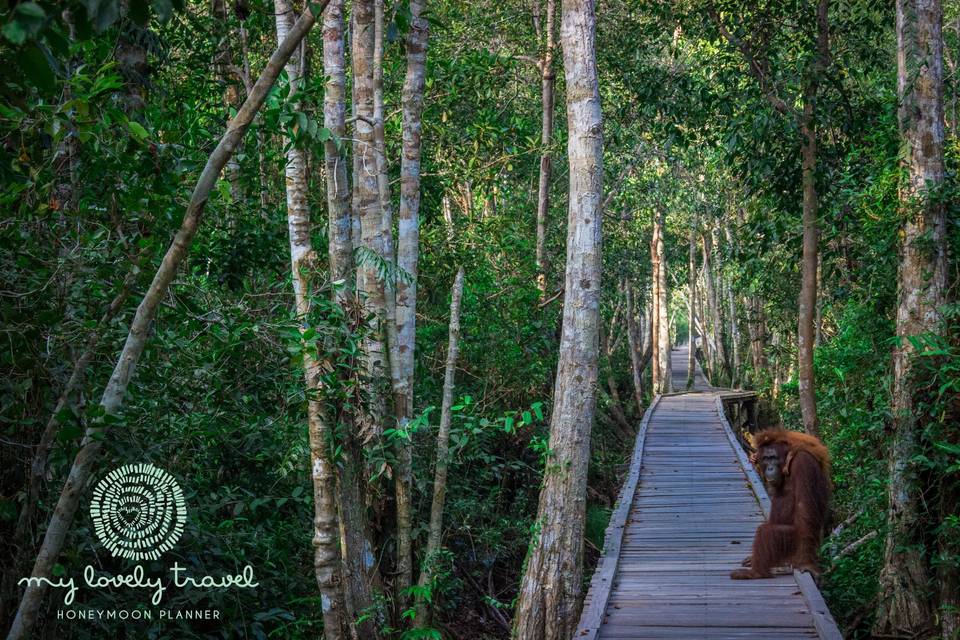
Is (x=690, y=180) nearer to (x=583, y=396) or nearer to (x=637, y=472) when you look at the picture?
(x=637, y=472)

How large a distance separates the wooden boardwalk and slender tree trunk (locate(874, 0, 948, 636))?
73cm

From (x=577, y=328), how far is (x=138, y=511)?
3403mm

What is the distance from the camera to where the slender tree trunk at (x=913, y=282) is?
638 cm

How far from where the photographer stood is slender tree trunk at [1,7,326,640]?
3918 millimetres

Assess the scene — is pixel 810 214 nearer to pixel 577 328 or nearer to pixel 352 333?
pixel 577 328

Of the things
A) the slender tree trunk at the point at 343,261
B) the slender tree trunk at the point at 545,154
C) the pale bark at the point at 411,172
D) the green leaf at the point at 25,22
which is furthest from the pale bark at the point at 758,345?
the green leaf at the point at 25,22

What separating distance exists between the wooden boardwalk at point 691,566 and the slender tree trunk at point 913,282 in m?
0.73

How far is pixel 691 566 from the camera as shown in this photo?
7289 millimetres

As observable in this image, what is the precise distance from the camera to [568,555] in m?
6.64

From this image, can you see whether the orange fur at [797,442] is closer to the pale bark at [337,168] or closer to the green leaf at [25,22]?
the pale bark at [337,168]

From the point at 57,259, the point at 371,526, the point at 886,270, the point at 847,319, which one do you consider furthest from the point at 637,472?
the point at 57,259

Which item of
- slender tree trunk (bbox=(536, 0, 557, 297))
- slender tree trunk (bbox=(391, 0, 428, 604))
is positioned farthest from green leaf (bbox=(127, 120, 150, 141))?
slender tree trunk (bbox=(536, 0, 557, 297))

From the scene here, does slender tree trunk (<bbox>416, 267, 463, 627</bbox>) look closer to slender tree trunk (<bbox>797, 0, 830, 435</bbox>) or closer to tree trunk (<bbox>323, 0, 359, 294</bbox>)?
tree trunk (<bbox>323, 0, 359, 294</bbox>)

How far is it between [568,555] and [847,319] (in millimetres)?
6281
